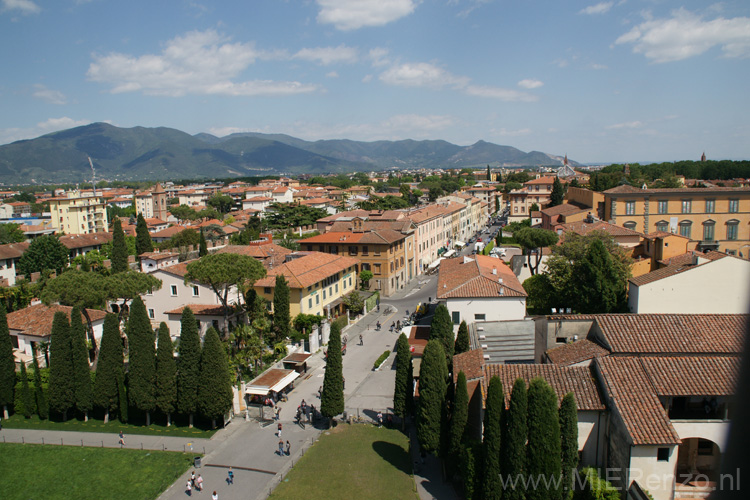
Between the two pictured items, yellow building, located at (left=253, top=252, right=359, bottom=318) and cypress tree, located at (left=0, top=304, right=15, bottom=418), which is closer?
cypress tree, located at (left=0, top=304, right=15, bottom=418)

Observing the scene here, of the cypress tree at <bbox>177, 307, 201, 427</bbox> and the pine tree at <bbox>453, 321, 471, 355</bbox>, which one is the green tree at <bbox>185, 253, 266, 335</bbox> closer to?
the cypress tree at <bbox>177, 307, 201, 427</bbox>

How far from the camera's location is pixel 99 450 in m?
21.9

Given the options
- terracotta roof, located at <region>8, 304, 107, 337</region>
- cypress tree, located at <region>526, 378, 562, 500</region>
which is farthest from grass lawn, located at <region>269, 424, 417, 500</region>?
terracotta roof, located at <region>8, 304, 107, 337</region>

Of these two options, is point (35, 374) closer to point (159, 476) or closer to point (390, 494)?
point (159, 476)

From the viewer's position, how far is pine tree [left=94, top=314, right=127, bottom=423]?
23641 millimetres

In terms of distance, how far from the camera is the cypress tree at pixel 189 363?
22.7 m

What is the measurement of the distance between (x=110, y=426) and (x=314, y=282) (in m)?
14.5

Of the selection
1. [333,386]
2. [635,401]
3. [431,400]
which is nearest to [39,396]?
[333,386]

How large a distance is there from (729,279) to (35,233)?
87.2 meters

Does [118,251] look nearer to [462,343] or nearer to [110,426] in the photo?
[110,426]

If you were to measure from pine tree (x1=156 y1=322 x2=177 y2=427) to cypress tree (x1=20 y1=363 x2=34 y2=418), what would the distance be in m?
7.04

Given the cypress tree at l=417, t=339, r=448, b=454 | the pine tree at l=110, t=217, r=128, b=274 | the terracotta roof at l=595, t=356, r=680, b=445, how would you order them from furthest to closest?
1. the pine tree at l=110, t=217, r=128, b=274
2. the cypress tree at l=417, t=339, r=448, b=454
3. the terracotta roof at l=595, t=356, r=680, b=445

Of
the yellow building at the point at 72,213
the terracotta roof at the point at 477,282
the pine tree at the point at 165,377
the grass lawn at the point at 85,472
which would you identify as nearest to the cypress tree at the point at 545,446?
the terracotta roof at the point at 477,282

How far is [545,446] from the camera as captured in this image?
14.8 meters
